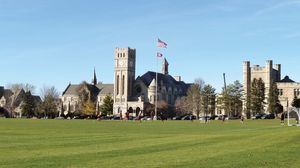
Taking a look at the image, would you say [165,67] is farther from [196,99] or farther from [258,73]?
[196,99]

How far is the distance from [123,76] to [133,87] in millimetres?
5400

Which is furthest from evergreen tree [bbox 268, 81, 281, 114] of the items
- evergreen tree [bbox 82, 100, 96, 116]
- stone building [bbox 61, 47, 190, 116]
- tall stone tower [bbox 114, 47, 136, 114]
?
evergreen tree [bbox 82, 100, 96, 116]

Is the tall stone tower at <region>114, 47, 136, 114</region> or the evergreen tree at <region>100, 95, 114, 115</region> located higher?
the tall stone tower at <region>114, 47, 136, 114</region>

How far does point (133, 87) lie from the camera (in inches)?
6816

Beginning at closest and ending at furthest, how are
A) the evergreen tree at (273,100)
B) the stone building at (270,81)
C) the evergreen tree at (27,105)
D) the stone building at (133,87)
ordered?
the evergreen tree at (273,100) < the stone building at (270,81) < the evergreen tree at (27,105) < the stone building at (133,87)

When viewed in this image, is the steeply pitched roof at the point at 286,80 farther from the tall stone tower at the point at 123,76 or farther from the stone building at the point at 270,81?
the tall stone tower at the point at 123,76

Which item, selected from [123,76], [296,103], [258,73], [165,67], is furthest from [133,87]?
[296,103]

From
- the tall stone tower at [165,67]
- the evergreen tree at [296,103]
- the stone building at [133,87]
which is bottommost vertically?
the evergreen tree at [296,103]

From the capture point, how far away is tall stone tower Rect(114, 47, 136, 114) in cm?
16688

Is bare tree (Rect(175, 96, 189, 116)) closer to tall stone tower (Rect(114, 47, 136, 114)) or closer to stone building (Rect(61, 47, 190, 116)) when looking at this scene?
stone building (Rect(61, 47, 190, 116))

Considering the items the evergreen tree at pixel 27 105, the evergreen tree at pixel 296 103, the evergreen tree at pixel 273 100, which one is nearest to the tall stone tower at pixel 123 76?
the evergreen tree at pixel 27 105

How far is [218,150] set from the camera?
62.5 ft

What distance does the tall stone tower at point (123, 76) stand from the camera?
166875 millimetres

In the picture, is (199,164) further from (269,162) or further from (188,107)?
(188,107)
